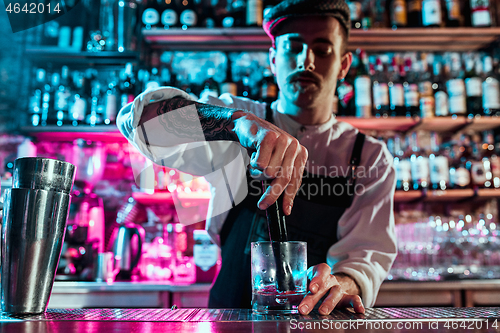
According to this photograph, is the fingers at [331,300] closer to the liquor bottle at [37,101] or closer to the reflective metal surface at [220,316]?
the reflective metal surface at [220,316]

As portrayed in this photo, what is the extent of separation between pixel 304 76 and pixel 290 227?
486mm

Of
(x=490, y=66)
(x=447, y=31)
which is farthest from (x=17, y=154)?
(x=490, y=66)

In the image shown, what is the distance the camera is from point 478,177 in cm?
236

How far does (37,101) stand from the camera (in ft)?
7.98

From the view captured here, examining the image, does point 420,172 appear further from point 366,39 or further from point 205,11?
point 205,11

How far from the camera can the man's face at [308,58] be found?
1.22 meters

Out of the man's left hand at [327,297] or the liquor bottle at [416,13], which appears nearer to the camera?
the man's left hand at [327,297]

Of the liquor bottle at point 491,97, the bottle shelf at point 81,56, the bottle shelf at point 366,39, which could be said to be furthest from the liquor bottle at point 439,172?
the bottle shelf at point 81,56

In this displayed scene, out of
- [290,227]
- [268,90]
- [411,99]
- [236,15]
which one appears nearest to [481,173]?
[411,99]

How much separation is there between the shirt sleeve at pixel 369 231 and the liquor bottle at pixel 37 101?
206 cm

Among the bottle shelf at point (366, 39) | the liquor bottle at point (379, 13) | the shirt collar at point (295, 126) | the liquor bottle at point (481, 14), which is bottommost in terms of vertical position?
the shirt collar at point (295, 126)

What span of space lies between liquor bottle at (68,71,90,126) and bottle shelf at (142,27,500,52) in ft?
1.79

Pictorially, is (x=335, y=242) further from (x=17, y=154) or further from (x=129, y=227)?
(x=17, y=154)

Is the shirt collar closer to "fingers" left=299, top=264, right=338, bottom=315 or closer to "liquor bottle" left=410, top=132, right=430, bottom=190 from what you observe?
"fingers" left=299, top=264, right=338, bottom=315
